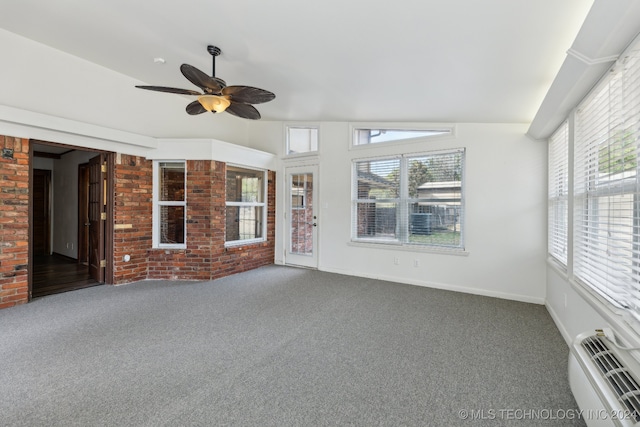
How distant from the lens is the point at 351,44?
8.77 ft

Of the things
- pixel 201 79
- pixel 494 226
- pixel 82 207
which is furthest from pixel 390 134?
pixel 82 207

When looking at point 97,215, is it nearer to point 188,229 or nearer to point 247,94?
point 188,229

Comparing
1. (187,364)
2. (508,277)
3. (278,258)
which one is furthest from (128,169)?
(508,277)

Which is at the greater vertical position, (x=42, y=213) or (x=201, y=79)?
(x=201, y=79)

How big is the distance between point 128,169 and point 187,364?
136 inches

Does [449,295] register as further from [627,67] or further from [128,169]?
[128,169]

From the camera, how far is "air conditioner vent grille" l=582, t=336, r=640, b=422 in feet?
3.76

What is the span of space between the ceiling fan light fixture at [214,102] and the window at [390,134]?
8.28 ft

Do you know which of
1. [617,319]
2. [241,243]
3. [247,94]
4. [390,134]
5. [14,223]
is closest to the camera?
[617,319]

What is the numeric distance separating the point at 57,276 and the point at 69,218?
214 centimetres

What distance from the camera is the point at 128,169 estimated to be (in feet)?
14.4

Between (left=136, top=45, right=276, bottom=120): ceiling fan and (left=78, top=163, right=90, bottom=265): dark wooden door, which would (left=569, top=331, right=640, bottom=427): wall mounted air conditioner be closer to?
(left=136, top=45, right=276, bottom=120): ceiling fan

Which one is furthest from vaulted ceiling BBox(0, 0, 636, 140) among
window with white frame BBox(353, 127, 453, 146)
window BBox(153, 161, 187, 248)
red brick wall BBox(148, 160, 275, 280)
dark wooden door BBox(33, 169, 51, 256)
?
dark wooden door BBox(33, 169, 51, 256)

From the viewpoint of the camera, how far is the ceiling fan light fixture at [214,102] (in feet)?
9.96
